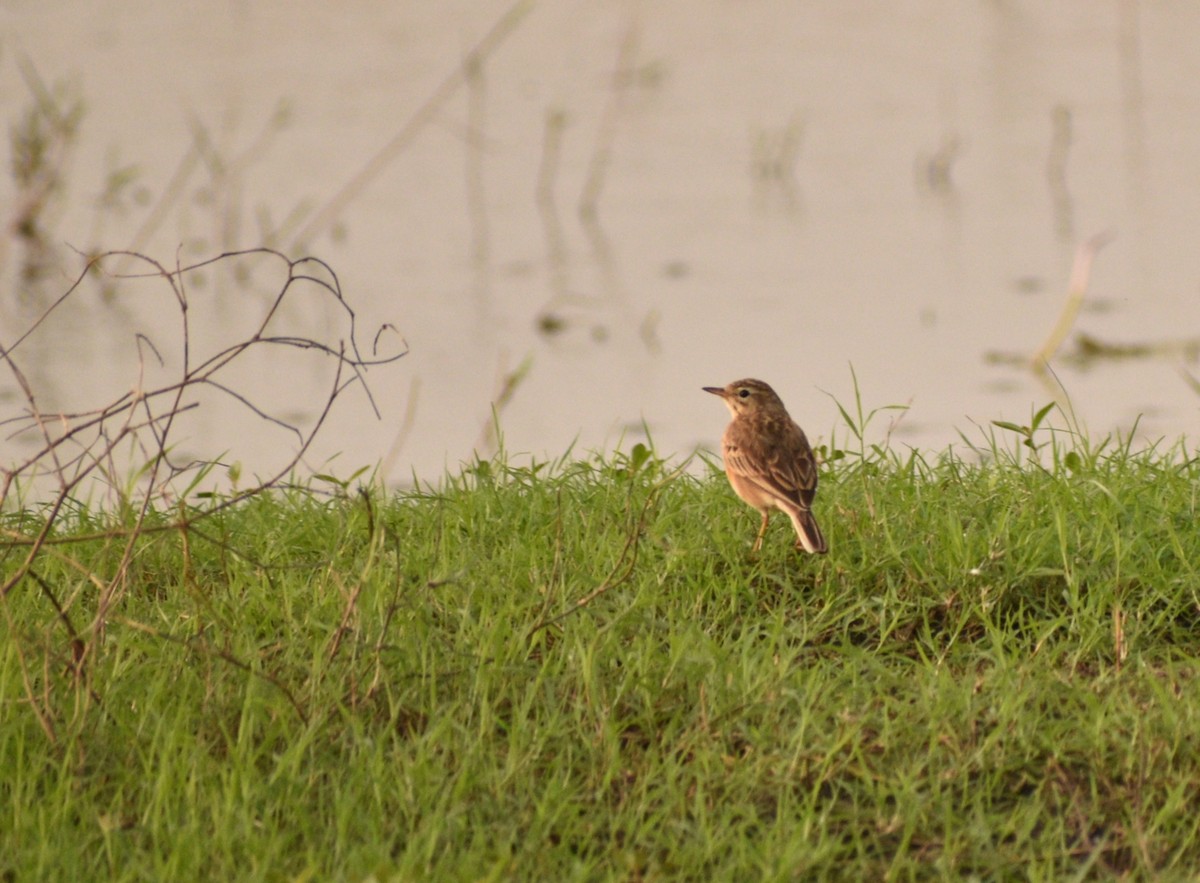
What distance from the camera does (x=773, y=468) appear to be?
538 cm

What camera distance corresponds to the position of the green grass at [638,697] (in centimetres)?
400

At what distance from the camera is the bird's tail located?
516 cm

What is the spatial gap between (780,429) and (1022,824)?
6.81ft

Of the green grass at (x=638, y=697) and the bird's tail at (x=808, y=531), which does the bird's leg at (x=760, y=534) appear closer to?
the green grass at (x=638, y=697)

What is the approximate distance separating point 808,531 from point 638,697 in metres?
0.93

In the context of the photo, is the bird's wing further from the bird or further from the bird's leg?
the bird's leg

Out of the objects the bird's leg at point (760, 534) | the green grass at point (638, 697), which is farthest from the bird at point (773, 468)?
the green grass at point (638, 697)

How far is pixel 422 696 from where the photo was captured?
457cm

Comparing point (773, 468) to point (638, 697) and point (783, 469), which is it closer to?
point (783, 469)

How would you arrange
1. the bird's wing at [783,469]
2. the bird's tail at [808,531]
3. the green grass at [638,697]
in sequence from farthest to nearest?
the bird's wing at [783,469], the bird's tail at [808,531], the green grass at [638,697]

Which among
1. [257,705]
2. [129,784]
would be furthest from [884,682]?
[129,784]

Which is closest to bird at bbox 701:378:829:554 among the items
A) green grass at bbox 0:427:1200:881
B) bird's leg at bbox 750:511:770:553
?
bird's leg at bbox 750:511:770:553

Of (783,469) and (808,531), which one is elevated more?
(783,469)

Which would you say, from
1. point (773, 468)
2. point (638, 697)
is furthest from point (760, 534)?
point (638, 697)
